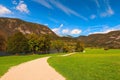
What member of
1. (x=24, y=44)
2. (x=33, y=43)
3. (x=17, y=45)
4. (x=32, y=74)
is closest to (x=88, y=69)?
(x=32, y=74)

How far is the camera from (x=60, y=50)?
12875cm

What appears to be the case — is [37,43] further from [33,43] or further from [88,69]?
[88,69]

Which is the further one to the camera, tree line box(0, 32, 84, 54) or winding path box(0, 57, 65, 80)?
tree line box(0, 32, 84, 54)

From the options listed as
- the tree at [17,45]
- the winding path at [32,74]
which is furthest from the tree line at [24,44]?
the winding path at [32,74]

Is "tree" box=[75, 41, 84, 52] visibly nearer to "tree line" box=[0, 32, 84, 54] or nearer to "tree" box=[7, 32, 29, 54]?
"tree line" box=[0, 32, 84, 54]

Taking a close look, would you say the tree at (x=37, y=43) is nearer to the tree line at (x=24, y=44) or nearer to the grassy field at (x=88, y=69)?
the tree line at (x=24, y=44)

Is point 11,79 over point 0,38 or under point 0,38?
under

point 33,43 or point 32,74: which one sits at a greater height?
point 33,43

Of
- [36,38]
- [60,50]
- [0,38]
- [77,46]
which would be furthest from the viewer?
[77,46]

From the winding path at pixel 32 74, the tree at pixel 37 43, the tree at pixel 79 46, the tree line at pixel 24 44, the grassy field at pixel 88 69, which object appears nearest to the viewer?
the winding path at pixel 32 74

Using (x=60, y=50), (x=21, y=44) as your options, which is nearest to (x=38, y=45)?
(x=21, y=44)

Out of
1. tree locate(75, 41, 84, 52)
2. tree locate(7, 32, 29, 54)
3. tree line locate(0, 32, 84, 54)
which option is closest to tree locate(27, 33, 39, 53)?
tree line locate(0, 32, 84, 54)

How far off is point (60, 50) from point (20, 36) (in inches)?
1561

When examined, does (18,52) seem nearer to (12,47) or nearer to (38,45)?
(12,47)
